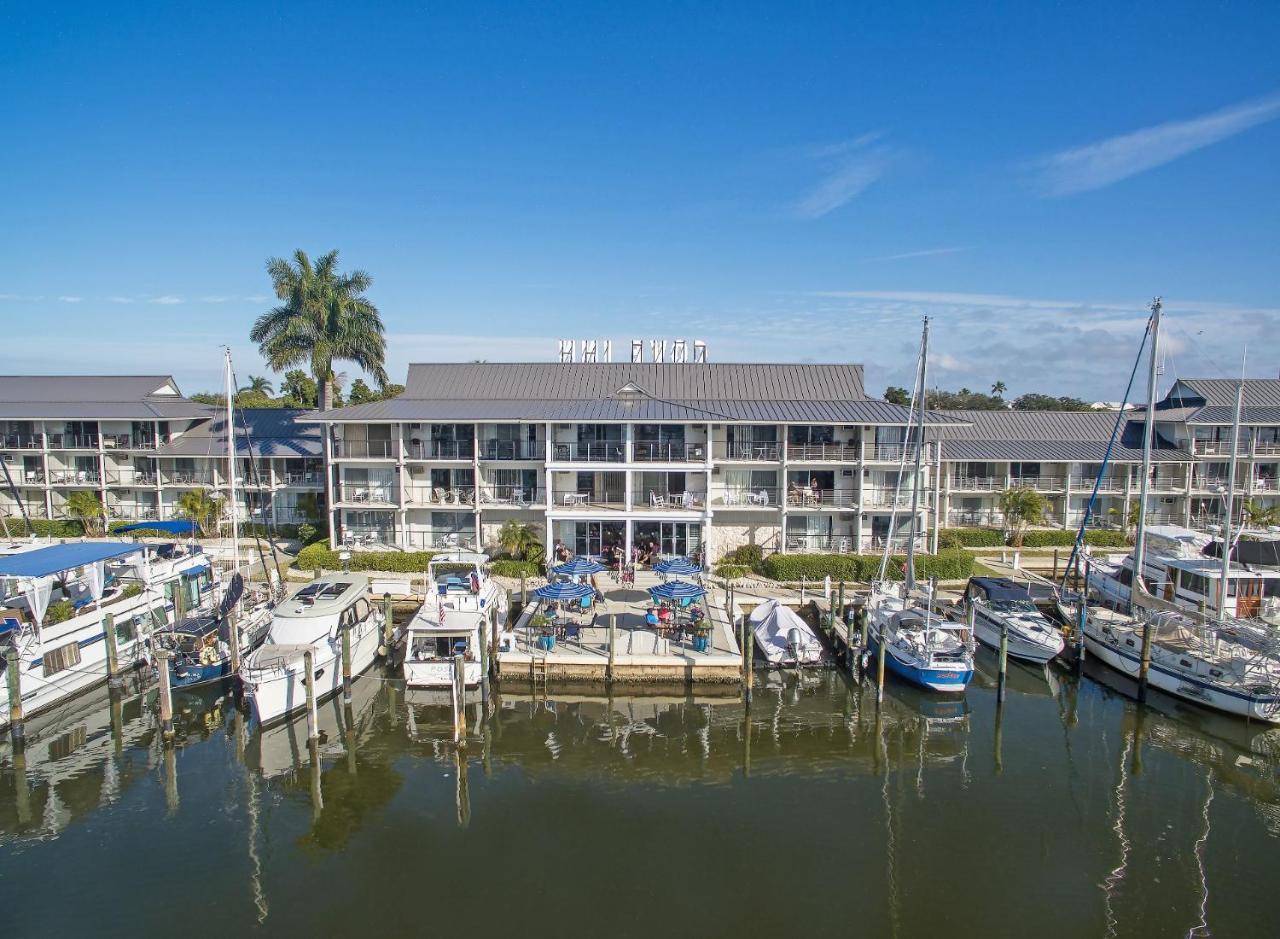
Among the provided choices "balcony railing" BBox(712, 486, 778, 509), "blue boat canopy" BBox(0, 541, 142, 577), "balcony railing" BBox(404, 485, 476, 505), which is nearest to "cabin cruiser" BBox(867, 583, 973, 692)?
"balcony railing" BBox(712, 486, 778, 509)

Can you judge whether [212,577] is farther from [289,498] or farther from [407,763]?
[407,763]

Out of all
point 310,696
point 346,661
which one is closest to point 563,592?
point 346,661

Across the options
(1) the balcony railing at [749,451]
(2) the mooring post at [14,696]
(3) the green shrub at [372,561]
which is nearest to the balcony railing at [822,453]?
(1) the balcony railing at [749,451]

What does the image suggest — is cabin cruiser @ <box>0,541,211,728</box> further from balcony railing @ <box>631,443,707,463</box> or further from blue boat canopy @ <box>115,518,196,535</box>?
balcony railing @ <box>631,443,707,463</box>

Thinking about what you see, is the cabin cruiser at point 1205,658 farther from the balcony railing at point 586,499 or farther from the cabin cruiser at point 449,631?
the cabin cruiser at point 449,631

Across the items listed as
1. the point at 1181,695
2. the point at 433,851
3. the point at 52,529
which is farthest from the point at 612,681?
the point at 52,529

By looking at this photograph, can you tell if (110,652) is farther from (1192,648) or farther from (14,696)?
(1192,648)
